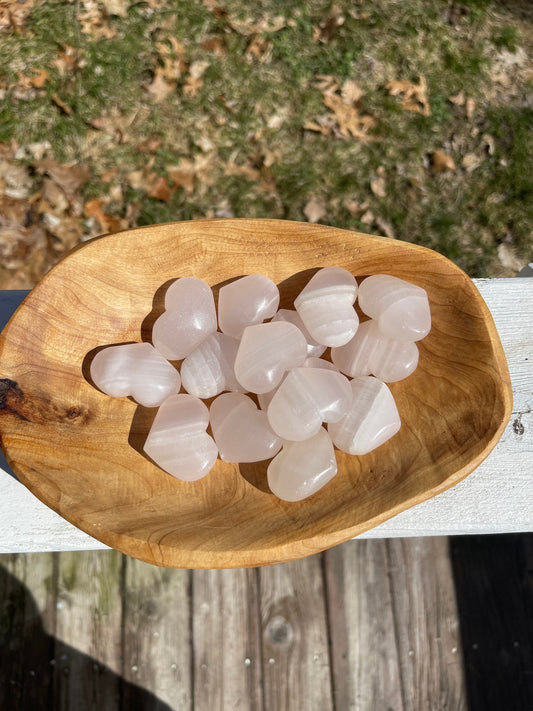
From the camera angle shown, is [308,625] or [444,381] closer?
[444,381]

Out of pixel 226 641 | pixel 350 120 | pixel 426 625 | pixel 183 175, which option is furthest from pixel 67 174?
pixel 426 625

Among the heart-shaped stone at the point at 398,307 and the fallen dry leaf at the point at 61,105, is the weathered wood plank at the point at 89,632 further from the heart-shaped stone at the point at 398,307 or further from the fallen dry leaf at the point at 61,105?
the fallen dry leaf at the point at 61,105

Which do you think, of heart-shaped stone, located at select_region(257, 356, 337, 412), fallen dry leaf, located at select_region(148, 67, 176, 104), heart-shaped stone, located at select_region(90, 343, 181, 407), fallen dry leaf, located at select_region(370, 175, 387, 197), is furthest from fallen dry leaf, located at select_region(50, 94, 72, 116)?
heart-shaped stone, located at select_region(257, 356, 337, 412)

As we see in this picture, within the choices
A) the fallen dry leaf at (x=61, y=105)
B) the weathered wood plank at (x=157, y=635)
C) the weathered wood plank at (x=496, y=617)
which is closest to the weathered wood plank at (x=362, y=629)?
the weathered wood plank at (x=496, y=617)

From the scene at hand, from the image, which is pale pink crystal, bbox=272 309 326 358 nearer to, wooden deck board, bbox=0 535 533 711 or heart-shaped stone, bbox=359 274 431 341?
heart-shaped stone, bbox=359 274 431 341

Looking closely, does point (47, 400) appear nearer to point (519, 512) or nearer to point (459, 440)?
point (459, 440)

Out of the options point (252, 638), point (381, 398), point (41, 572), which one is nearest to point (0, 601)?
point (41, 572)

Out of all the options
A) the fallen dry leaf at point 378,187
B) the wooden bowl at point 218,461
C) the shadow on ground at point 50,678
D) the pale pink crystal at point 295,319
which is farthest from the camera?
the fallen dry leaf at point 378,187
